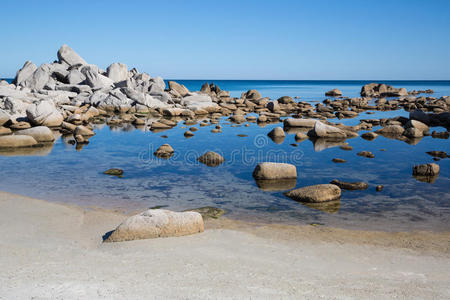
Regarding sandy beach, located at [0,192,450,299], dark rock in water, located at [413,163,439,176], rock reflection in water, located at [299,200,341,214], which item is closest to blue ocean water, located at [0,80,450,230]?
rock reflection in water, located at [299,200,341,214]

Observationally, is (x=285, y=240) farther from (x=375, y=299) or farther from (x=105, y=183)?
(x=105, y=183)

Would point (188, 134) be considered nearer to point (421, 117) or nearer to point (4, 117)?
point (4, 117)

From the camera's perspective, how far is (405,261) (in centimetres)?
586

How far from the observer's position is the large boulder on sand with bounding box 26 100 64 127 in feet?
70.5

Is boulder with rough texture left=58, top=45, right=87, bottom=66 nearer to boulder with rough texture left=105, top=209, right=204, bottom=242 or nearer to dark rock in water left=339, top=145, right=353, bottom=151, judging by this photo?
dark rock in water left=339, top=145, right=353, bottom=151

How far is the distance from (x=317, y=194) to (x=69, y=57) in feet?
133

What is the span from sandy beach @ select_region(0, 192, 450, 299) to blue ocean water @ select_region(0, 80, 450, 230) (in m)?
1.04

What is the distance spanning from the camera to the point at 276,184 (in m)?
10.8

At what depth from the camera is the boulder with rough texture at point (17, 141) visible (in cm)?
1571

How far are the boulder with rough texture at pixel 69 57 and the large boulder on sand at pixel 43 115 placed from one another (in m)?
22.3

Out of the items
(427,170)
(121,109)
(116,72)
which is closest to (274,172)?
(427,170)

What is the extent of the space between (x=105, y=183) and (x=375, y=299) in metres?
8.09

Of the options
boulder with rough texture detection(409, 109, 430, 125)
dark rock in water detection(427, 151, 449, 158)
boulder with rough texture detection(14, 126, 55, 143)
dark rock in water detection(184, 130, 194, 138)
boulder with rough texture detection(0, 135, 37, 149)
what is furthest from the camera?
boulder with rough texture detection(409, 109, 430, 125)

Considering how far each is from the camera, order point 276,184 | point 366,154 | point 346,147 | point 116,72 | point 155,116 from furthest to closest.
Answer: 1. point 116,72
2. point 155,116
3. point 346,147
4. point 366,154
5. point 276,184
